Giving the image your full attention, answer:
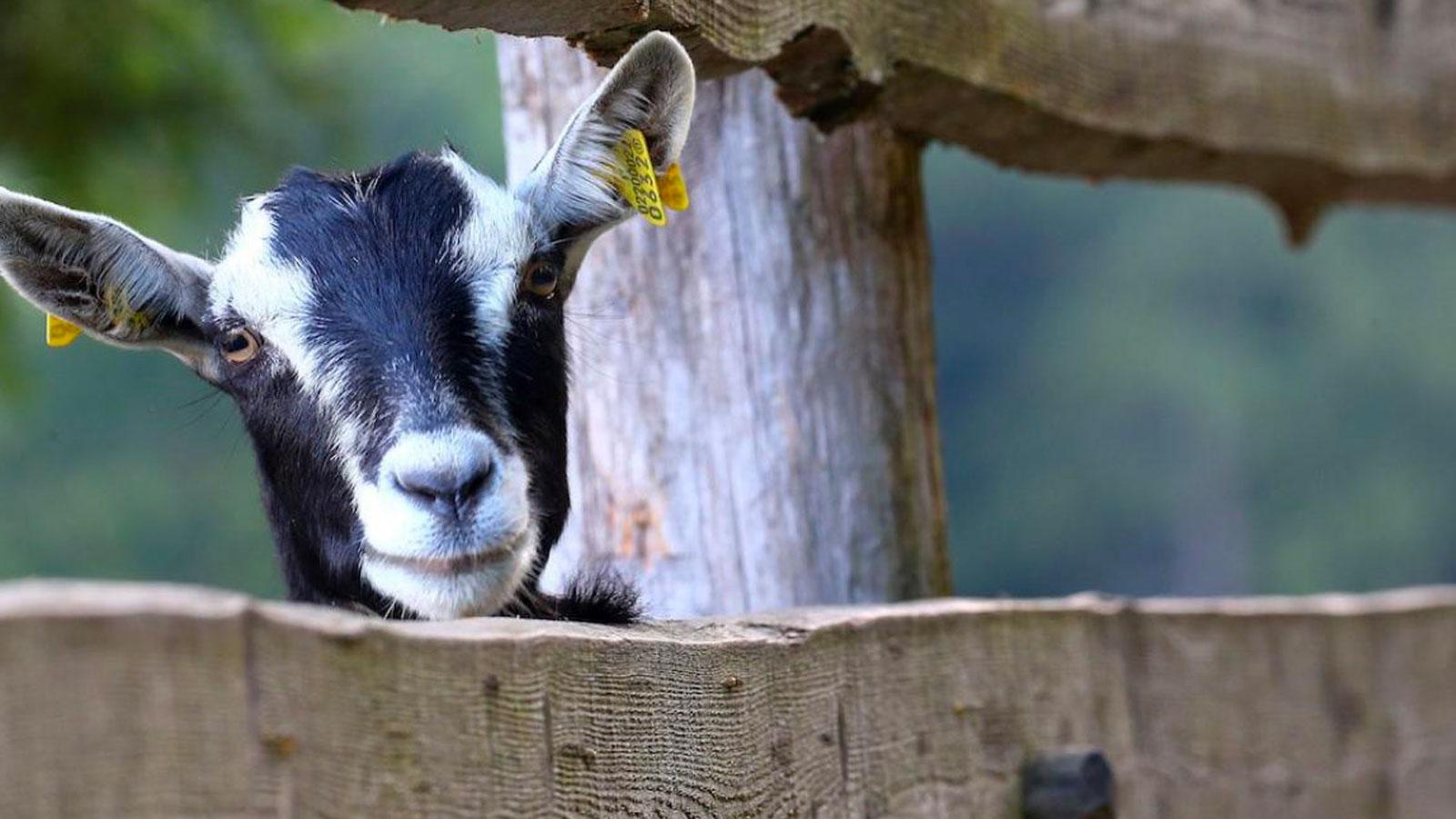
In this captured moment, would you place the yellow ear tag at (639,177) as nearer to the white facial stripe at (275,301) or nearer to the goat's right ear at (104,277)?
the white facial stripe at (275,301)

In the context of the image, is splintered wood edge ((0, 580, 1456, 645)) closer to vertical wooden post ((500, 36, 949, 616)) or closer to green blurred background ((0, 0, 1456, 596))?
vertical wooden post ((500, 36, 949, 616))

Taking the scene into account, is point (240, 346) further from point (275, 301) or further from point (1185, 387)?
point (1185, 387)

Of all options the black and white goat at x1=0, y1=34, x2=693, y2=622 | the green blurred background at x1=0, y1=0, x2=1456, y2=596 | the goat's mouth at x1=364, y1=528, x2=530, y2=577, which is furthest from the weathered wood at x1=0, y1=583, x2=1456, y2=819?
the green blurred background at x1=0, y1=0, x2=1456, y2=596

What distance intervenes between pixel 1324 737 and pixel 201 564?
32235 mm

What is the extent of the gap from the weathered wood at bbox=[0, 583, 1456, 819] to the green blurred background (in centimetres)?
2924

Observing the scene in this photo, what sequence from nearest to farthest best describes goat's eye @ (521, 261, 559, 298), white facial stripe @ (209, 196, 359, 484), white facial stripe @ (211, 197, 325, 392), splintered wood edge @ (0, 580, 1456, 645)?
splintered wood edge @ (0, 580, 1456, 645) → white facial stripe @ (209, 196, 359, 484) → white facial stripe @ (211, 197, 325, 392) → goat's eye @ (521, 261, 559, 298)

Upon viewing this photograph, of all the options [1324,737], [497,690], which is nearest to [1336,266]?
[1324,737]

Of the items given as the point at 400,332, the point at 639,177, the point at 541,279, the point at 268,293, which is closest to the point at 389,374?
the point at 400,332

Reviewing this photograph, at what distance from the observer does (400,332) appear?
13.3 ft

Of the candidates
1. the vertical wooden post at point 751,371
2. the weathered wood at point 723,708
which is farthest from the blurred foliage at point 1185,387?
the vertical wooden post at point 751,371

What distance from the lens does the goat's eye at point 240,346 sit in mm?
4293

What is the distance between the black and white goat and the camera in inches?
149

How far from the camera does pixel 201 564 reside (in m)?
35.8

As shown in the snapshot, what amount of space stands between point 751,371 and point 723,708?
5.87 ft
